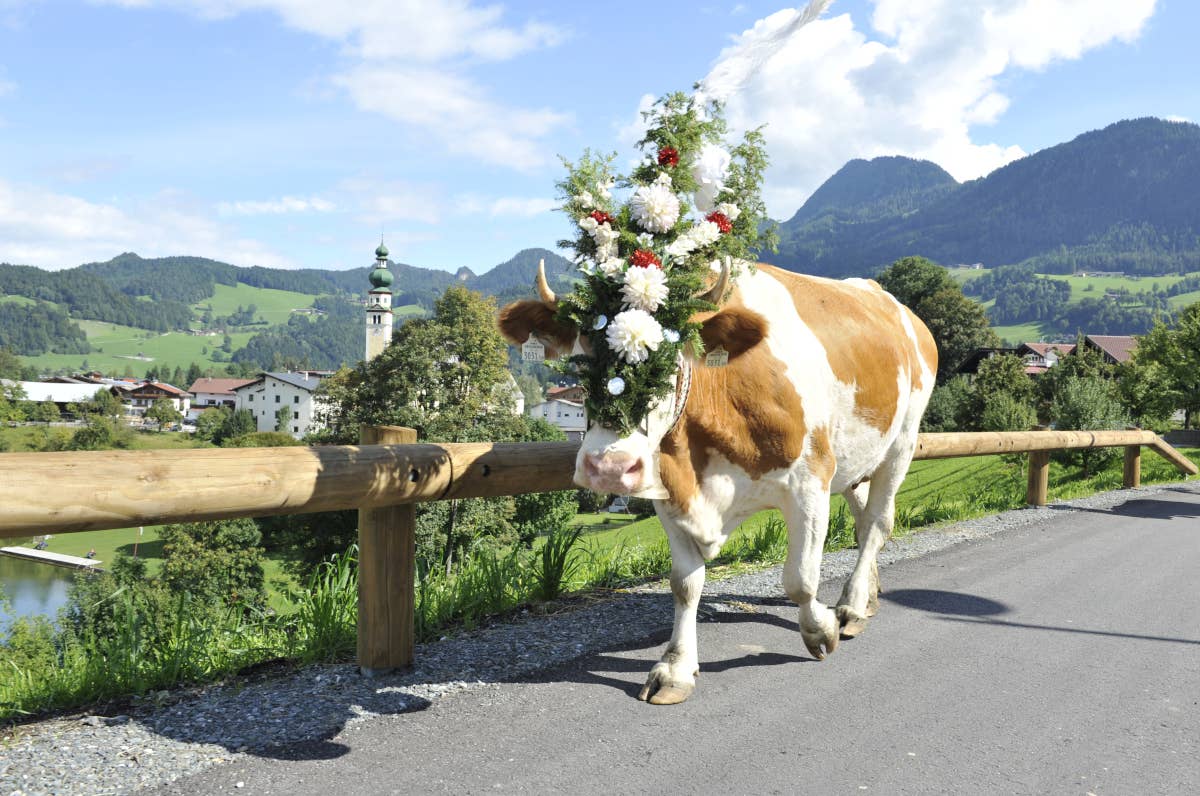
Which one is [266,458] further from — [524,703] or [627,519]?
[627,519]

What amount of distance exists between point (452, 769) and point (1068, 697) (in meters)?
2.89

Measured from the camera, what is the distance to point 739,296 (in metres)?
4.00

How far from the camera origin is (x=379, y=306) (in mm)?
116312

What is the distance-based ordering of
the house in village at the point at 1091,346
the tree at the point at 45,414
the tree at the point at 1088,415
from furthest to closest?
the tree at the point at 45,414 → the house in village at the point at 1091,346 → the tree at the point at 1088,415

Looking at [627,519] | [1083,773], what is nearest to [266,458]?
[1083,773]

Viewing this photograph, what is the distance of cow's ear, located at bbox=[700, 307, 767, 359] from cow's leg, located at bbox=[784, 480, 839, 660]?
0.89 m

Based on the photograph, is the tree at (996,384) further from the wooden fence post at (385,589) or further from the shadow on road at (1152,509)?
the wooden fence post at (385,589)

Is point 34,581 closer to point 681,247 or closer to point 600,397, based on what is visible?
point 600,397

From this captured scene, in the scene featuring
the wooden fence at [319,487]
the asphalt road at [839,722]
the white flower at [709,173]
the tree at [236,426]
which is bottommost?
the tree at [236,426]

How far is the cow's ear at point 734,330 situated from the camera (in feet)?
11.4

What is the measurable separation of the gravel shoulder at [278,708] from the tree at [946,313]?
65.3 metres

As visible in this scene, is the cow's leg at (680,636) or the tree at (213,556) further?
the tree at (213,556)

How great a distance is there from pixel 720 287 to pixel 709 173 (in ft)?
2.03

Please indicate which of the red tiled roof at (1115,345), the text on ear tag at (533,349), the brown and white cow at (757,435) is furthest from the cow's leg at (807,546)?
the red tiled roof at (1115,345)
